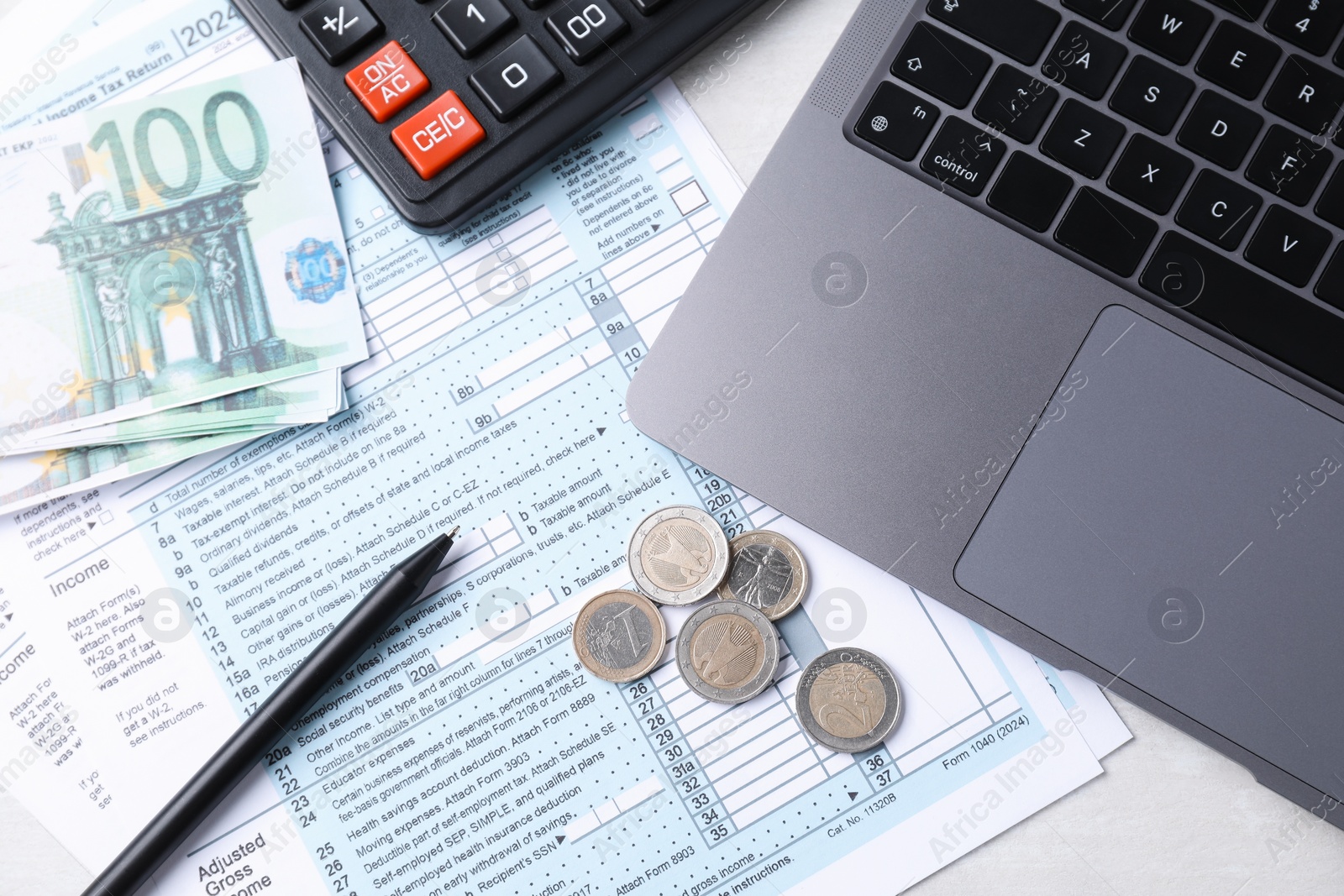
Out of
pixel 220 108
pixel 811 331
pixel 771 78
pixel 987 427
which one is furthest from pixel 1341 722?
pixel 220 108

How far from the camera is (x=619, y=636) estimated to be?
511 mm

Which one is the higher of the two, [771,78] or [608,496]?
[771,78]

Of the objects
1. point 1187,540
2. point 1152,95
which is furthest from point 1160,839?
point 1152,95

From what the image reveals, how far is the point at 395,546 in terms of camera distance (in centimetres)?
53

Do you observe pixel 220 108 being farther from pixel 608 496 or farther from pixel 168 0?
pixel 608 496

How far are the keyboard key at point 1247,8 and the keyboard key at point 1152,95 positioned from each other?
4cm

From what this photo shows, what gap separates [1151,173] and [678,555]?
311mm

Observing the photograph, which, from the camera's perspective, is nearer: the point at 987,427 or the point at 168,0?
the point at 987,427

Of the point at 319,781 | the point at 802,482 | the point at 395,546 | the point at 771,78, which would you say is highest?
the point at 771,78

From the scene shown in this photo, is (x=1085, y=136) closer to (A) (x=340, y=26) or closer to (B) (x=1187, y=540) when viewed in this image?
(B) (x=1187, y=540)

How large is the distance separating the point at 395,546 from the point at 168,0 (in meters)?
0.37

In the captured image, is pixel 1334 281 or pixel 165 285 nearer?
pixel 1334 281

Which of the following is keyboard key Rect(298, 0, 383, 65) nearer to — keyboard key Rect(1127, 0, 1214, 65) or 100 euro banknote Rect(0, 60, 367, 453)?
100 euro banknote Rect(0, 60, 367, 453)

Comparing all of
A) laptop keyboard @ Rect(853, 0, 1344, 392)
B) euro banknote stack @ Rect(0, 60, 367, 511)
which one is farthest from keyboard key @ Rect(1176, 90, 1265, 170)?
euro banknote stack @ Rect(0, 60, 367, 511)
